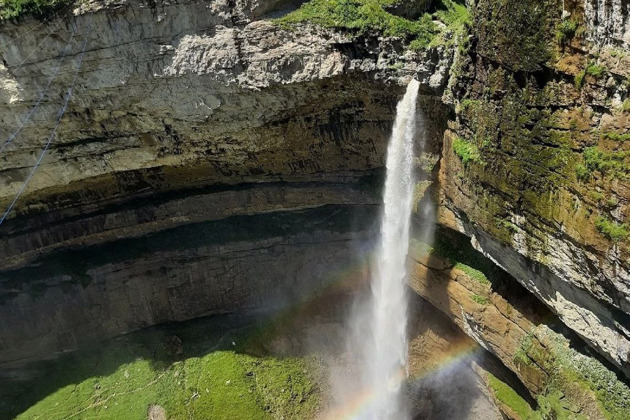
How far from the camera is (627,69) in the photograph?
716 cm

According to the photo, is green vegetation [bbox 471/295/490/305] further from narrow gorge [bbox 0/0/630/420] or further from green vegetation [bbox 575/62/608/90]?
green vegetation [bbox 575/62/608/90]

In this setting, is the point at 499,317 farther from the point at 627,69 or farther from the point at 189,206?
the point at 189,206

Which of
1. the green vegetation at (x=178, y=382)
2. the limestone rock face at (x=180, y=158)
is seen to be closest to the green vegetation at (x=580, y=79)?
the limestone rock face at (x=180, y=158)

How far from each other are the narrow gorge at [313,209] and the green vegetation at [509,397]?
69 mm

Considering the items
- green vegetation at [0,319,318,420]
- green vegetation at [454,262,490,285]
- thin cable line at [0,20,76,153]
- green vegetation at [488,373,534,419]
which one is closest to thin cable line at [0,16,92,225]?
thin cable line at [0,20,76,153]

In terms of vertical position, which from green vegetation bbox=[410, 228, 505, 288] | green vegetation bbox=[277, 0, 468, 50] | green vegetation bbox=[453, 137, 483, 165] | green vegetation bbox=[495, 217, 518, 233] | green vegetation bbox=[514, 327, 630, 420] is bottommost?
green vegetation bbox=[514, 327, 630, 420]

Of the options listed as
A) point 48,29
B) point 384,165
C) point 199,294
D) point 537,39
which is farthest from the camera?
point 199,294

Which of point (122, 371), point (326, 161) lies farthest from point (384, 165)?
point (122, 371)

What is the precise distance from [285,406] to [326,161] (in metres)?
8.53

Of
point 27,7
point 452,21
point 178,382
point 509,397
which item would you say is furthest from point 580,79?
point 178,382

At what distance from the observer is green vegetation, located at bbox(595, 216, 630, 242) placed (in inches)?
306

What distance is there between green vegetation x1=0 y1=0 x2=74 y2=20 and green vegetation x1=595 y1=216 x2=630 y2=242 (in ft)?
43.1

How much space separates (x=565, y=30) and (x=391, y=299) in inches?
385

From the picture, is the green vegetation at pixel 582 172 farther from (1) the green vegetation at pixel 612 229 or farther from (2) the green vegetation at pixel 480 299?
(2) the green vegetation at pixel 480 299
